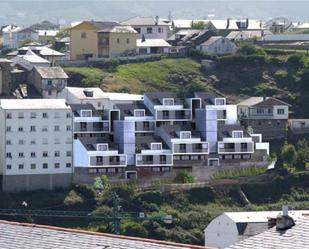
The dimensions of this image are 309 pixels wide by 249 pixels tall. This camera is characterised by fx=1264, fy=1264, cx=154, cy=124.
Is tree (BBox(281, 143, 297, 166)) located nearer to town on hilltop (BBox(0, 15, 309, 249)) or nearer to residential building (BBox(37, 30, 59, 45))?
town on hilltop (BBox(0, 15, 309, 249))

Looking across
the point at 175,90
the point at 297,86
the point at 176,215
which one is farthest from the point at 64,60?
the point at 176,215

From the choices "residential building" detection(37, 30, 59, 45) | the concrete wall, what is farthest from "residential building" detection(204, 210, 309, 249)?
"residential building" detection(37, 30, 59, 45)

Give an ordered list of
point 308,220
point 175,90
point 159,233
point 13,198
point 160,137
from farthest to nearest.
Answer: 1. point 175,90
2. point 160,137
3. point 13,198
4. point 159,233
5. point 308,220

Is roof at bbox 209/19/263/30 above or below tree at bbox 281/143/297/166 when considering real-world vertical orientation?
above

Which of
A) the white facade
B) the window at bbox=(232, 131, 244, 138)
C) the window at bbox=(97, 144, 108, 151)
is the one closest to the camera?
the white facade

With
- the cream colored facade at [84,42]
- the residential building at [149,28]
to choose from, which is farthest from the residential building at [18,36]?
the cream colored facade at [84,42]

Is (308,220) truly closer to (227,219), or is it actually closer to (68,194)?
(227,219)
